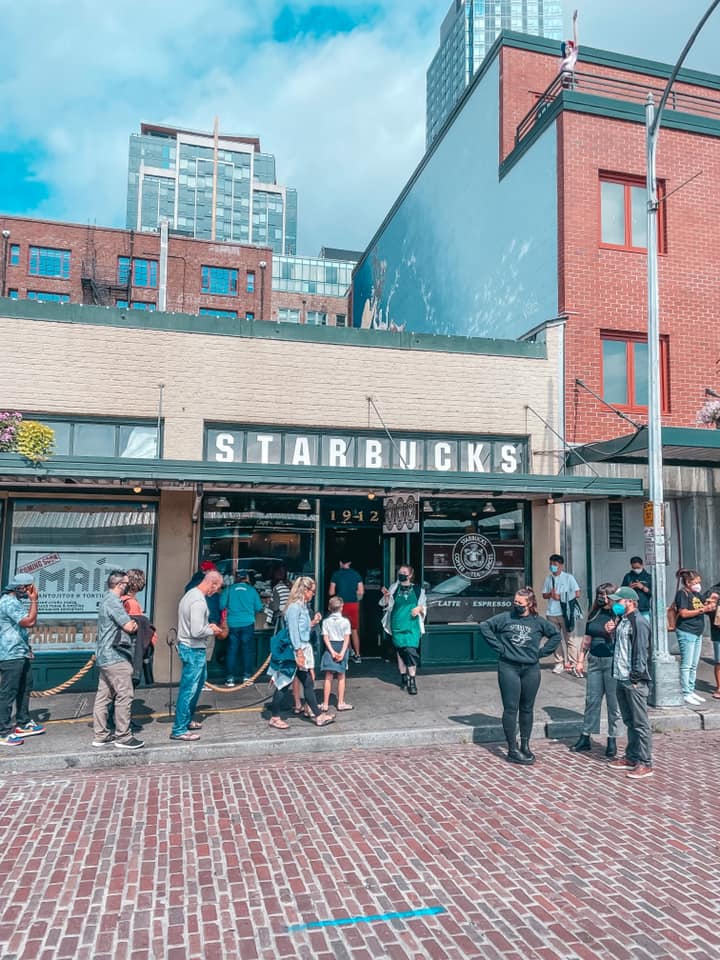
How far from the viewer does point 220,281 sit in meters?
48.8

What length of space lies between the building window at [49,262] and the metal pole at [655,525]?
4335 cm

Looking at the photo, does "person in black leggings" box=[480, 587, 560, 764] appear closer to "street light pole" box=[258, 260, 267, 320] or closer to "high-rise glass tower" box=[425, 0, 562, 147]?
"street light pole" box=[258, 260, 267, 320]

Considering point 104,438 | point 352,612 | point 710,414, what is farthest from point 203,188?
point 352,612

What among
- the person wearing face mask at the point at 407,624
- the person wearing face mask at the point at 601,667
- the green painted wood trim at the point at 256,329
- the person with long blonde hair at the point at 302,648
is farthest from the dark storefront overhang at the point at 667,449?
the person with long blonde hair at the point at 302,648

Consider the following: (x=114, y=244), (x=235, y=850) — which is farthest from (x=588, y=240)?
(x=114, y=244)

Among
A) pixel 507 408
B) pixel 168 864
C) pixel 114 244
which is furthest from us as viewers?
pixel 114 244

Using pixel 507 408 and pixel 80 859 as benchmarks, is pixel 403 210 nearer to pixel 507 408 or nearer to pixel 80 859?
pixel 507 408

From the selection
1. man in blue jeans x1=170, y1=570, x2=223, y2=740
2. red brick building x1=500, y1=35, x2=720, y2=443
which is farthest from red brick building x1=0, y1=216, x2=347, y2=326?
man in blue jeans x1=170, y1=570, x2=223, y2=740

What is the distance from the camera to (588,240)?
13258 mm

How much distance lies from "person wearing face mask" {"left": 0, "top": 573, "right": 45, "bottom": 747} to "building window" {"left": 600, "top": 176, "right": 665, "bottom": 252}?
12.0 m

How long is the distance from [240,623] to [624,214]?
10921 mm

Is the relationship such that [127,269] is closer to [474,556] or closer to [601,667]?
[474,556]

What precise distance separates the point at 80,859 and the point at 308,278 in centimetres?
10812

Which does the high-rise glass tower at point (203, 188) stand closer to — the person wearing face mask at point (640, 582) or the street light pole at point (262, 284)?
the street light pole at point (262, 284)
